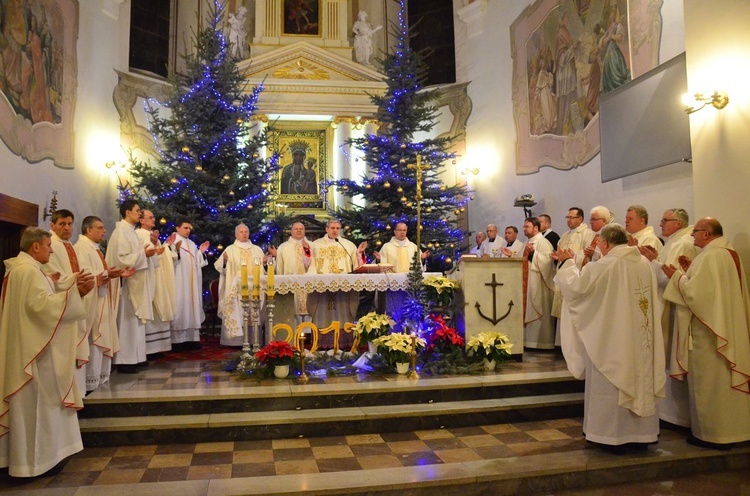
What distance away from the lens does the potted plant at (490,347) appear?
6293 millimetres

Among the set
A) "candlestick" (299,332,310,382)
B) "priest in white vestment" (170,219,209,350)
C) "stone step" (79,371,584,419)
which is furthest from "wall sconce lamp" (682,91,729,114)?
"priest in white vestment" (170,219,209,350)

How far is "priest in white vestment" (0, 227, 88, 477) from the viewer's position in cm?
397

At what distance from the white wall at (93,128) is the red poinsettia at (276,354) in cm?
501

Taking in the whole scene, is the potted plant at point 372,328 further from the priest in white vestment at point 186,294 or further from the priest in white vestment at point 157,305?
the priest in white vestment at point 186,294

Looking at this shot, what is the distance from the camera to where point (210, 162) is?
1074 cm

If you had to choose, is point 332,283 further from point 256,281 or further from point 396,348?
point 396,348

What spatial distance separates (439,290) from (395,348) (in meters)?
1.09

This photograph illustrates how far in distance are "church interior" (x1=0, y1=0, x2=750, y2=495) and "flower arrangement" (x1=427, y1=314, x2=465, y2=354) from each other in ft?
1.99

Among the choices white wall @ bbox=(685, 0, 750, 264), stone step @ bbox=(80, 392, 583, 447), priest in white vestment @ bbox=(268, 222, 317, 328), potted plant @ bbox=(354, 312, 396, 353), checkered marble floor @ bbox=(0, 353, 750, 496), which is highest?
white wall @ bbox=(685, 0, 750, 264)

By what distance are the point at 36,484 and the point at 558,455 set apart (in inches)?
147

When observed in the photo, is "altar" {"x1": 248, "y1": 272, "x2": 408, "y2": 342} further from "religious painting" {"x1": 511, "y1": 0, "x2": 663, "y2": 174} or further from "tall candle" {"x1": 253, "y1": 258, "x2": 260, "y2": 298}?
"religious painting" {"x1": 511, "y1": 0, "x2": 663, "y2": 174}

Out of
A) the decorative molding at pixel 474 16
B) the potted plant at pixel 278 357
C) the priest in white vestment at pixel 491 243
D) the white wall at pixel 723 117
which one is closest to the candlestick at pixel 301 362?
the potted plant at pixel 278 357

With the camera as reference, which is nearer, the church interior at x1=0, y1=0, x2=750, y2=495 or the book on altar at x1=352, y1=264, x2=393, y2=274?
the church interior at x1=0, y1=0, x2=750, y2=495

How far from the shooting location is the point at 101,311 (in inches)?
221
